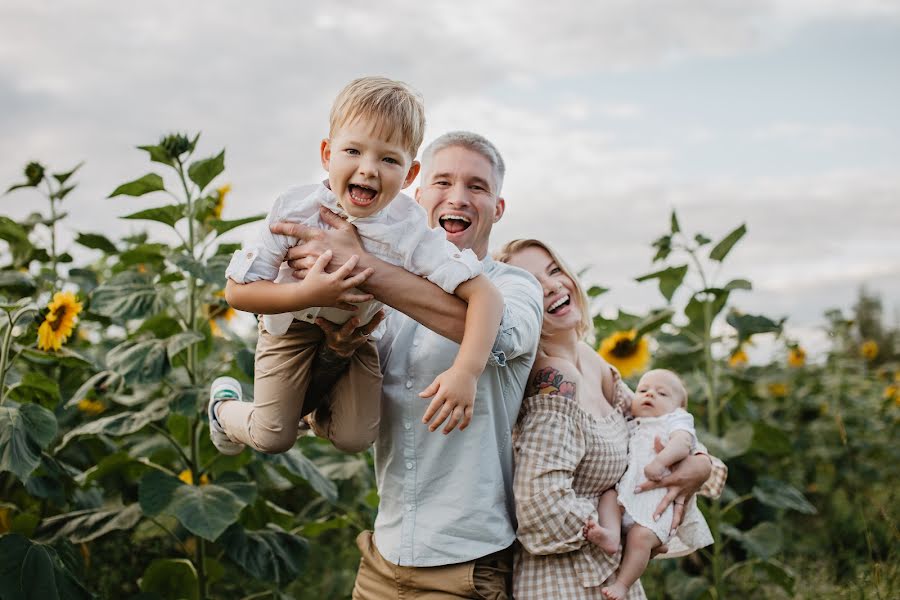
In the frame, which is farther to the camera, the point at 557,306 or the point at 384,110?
the point at 557,306

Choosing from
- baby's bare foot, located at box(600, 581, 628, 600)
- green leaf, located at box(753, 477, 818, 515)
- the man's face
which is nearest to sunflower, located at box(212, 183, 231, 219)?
the man's face

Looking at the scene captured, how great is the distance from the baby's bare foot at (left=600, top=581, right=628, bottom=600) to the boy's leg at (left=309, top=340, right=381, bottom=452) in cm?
73

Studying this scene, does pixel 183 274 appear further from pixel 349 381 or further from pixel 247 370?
pixel 349 381

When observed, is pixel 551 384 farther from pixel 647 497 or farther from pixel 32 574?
pixel 32 574

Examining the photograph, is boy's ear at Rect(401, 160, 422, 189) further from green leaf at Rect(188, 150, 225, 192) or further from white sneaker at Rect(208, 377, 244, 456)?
green leaf at Rect(188, 150, 225, 192)

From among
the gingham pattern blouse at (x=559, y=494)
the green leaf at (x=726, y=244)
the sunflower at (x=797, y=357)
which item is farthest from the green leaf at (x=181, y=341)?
the sunflower at (x=797, y=357)

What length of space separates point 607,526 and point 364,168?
116 centimetres

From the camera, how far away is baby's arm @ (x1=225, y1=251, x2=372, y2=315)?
6.40ft

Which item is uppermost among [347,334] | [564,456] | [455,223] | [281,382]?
[455,223]

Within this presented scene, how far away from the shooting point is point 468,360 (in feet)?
6.40

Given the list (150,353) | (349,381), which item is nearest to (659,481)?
(349,381)

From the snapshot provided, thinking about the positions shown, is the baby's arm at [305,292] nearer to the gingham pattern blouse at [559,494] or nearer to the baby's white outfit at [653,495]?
the gingham pattern blouse at [559,494]

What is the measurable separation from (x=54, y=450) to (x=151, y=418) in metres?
0.50

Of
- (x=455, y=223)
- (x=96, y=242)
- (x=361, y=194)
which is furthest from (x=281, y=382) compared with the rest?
(x=96, y=242)
